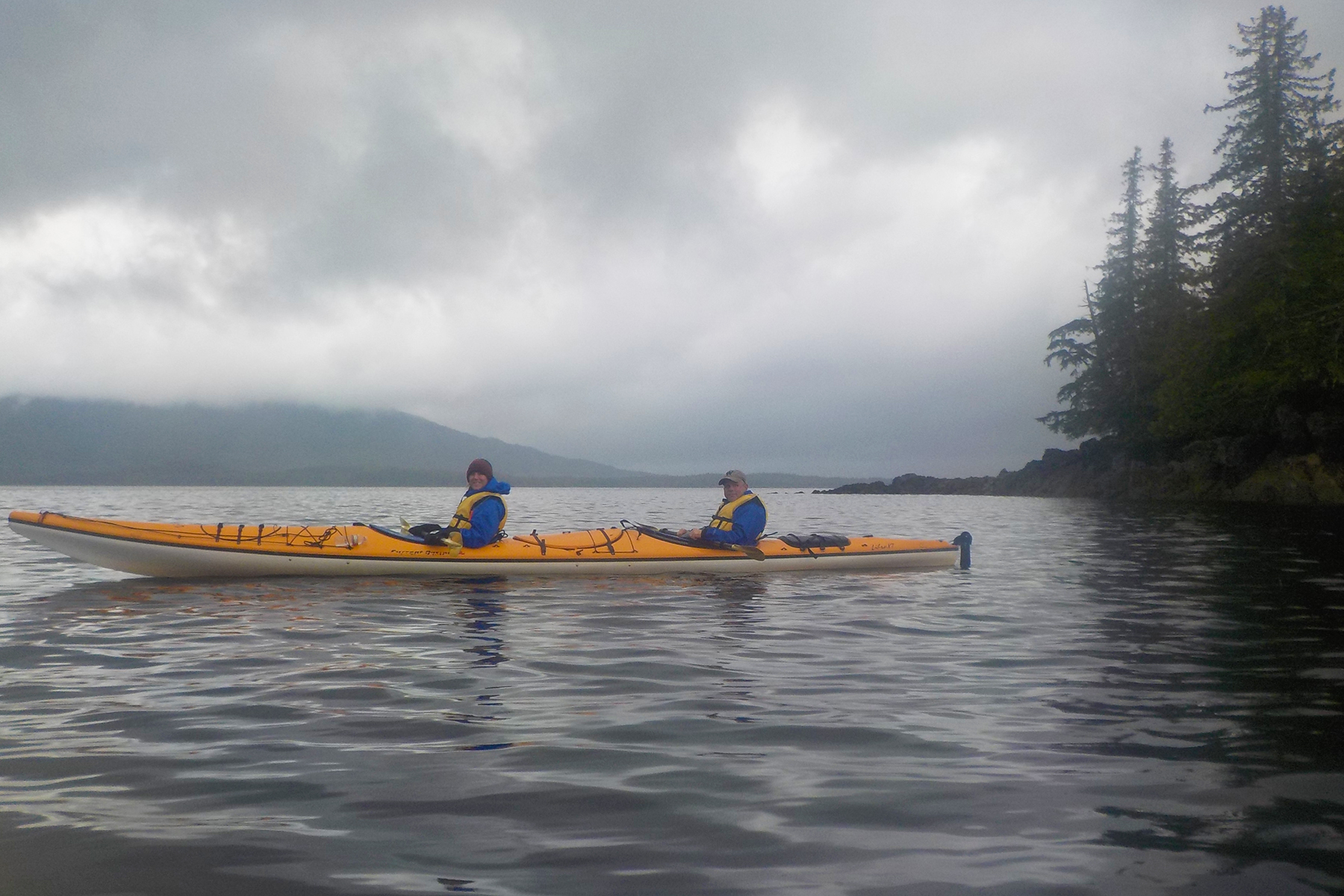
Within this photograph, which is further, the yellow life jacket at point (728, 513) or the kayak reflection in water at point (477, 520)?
the yellow life jacket at point (728, 513)

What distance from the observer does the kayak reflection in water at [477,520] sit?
12711mm

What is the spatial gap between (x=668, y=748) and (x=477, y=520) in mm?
8487

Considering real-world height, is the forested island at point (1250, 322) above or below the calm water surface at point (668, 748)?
above

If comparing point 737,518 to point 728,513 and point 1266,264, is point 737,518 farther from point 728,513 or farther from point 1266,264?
point 1266,264

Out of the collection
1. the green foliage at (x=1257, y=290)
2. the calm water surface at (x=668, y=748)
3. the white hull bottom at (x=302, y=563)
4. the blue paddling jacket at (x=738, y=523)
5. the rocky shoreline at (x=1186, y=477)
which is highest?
the green foliage at (x=1257, y=290)

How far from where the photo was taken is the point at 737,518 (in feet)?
44.8

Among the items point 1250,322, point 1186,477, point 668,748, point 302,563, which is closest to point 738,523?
→ point 302,563

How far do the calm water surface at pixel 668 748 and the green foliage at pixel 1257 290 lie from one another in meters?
25.8

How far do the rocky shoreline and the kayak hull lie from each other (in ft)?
102

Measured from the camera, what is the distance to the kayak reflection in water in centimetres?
1271

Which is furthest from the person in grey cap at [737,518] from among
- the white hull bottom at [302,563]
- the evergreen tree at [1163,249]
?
the evergreen tree at [1163,249]

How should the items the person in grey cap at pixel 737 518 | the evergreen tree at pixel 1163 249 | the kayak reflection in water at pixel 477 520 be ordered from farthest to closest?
the evergreen tree at pixel 1163 249
the person in grey cap at pixel 737 518
the kayak reflection in water at pixel 477 520

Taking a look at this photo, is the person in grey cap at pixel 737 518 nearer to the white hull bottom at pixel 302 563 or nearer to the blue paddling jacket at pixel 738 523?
the blue paddling jacket at pixel 738 523

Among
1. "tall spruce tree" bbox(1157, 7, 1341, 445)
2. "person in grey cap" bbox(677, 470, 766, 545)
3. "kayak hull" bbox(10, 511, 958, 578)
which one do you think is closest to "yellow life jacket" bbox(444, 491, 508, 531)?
"kayak hull" bbox(10, 511, 958, 578)
